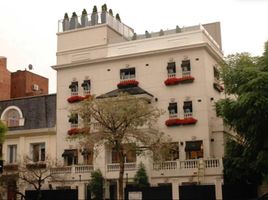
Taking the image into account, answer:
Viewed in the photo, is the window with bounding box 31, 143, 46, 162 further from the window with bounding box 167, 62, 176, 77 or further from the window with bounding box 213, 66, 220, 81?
the window with bounding box 213, 66, 220, 81

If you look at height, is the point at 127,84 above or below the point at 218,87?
above

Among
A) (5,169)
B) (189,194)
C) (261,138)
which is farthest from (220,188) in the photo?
(5,169)

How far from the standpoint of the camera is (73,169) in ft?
145

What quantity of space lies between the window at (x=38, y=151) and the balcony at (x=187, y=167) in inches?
475

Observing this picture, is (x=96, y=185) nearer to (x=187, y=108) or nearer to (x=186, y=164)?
(x=186, y=164)

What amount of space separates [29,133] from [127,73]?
1122 centimetres

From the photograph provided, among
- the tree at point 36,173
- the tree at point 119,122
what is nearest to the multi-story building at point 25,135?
the tree at point 36,173

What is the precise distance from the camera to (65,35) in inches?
1916

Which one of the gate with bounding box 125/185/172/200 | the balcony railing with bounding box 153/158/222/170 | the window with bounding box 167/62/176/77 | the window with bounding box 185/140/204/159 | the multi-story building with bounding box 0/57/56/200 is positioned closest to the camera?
the gate with bounding box 125/185/172/200

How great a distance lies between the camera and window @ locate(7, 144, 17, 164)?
159 feet

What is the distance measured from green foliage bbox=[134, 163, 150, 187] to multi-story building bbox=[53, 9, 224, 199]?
64 centimetres

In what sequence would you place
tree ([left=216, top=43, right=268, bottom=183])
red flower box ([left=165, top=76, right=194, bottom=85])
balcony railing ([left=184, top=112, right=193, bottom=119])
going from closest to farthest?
tree ([left=216, top=43, right=268, bottom=183]), balcony railing ([left=184, top=112, right=193, bottom=119]), red flower box ([left=165, top=76, right=194, bottom=85])

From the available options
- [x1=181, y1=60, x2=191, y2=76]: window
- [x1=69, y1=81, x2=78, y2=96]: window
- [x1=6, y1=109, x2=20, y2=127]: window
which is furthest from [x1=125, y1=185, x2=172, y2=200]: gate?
[x1=6, y1=109, x2=20, y2=127]: window

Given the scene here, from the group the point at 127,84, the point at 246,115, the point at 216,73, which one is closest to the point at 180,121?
the point at 127,84
